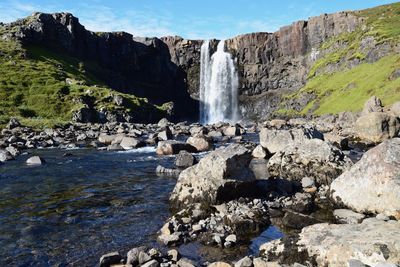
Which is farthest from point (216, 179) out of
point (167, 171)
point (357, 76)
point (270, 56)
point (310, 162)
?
point (270, 56)

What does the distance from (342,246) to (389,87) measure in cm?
9198

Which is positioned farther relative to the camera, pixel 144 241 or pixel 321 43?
pixel 321 43

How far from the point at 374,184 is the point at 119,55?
137 m

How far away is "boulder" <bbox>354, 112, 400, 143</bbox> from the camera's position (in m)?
47.7

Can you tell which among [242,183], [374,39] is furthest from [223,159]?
[374,39]

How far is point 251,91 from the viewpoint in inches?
6097

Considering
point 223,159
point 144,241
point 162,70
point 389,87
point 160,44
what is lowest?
point 144,241

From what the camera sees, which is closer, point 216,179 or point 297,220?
point 297,220

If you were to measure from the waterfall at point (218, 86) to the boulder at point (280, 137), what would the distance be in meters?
100

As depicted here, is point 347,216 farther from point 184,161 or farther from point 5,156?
point 5,156

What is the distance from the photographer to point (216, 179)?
21.3 metres

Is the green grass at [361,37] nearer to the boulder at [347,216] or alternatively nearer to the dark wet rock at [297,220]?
the boulder at [347,216]

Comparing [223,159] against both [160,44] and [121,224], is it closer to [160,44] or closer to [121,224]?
[121,224]

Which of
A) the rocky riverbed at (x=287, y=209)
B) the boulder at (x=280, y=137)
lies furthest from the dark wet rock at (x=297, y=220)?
the boulder at (x=280, y=137)
